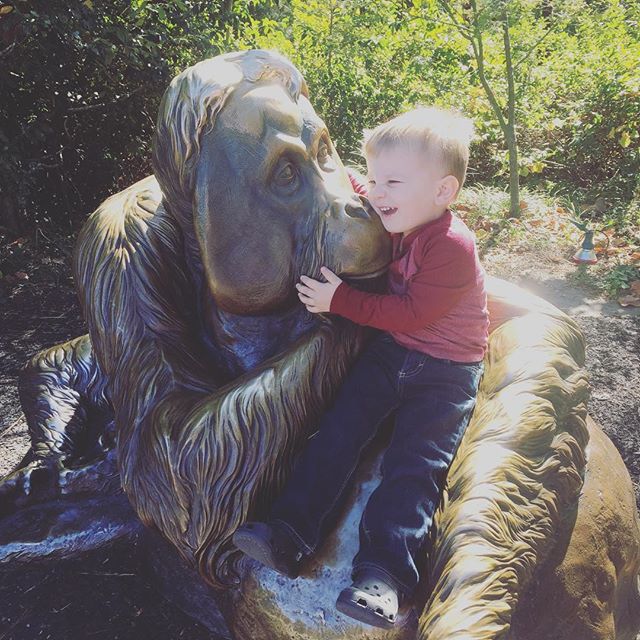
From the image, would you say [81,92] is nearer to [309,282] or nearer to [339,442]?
[309,282]

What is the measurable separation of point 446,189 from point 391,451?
2.09 ft

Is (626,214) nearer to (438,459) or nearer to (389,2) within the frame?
(389,2)

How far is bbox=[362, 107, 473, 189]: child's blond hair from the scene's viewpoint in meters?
1.59

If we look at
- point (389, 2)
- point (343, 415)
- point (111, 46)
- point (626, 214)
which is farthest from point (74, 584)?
point (389, 2)

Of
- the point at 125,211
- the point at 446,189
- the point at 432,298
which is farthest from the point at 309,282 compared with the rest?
the point at 125,211

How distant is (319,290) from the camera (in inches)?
61.7

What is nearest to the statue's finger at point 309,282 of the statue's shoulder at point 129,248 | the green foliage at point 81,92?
the statue's shoulder at point 129,248

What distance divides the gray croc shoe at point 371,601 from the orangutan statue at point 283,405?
73 millimetres

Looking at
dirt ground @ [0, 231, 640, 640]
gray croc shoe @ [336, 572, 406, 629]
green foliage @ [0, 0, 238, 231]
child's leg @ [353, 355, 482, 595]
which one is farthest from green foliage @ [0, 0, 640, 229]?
gray croc shoe @ [336, 572, 406, 629]

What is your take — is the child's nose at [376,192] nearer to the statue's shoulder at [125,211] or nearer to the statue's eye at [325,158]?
the statue's eye at [325,158]

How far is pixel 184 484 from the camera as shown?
5.09 ft

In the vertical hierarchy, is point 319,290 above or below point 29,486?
above

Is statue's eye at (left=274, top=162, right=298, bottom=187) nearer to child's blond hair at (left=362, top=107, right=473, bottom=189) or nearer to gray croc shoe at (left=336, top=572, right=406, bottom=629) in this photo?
child's blond hair at (left=362, top=107, right=473, bottom=189)

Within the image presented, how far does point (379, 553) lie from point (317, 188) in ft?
2.63
